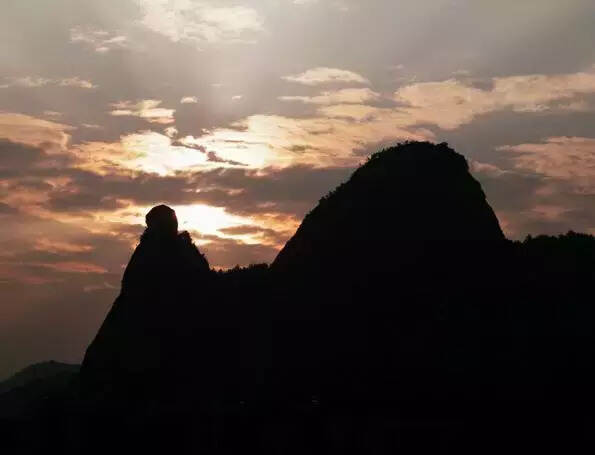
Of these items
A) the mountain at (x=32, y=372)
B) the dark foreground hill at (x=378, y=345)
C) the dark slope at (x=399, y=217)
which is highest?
the dark slope at (x=399, y=217)

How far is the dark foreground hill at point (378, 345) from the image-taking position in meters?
39.3

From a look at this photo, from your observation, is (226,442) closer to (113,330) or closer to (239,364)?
(239,364)

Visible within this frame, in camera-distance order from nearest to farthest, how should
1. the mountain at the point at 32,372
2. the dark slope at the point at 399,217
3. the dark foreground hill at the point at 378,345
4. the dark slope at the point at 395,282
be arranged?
the dark foreground hill at the point at 378,345
the dark slope at the point at 395,282
the dark slope at the point at 399,217
the mountain at the point at 32,372

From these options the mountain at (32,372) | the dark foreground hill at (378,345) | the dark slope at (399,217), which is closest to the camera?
the dark foreground hill at (378,345)

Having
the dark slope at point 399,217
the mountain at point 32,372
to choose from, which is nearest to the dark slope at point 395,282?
the dark slope at point 399,217

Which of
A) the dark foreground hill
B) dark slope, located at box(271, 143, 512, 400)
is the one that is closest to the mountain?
the dark foreground hill

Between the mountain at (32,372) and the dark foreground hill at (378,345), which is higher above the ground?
the dark foreground hill at (378,345)

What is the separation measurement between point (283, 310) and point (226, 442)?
11.4 metres

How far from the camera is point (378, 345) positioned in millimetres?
44500

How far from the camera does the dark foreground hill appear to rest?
39.3m

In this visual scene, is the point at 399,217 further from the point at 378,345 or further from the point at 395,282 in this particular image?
the point at 378,345

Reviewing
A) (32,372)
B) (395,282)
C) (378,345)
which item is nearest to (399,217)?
(395,282)

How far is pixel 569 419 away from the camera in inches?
1507

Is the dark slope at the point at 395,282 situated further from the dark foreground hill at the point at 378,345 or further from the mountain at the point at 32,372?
the mountain at the point at 32,372
